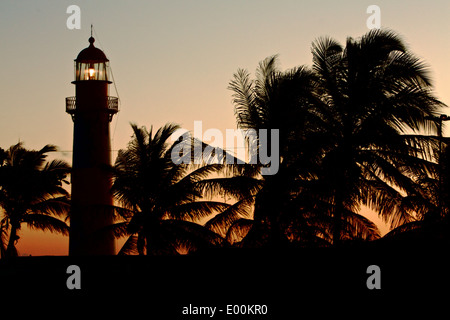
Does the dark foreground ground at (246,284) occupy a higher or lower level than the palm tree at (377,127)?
lower

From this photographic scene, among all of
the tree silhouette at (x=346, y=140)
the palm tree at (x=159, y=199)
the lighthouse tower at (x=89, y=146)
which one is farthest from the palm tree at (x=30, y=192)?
the tree silhouette at (x=346, y=140)

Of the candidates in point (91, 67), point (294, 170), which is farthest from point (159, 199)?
point (91, 67)

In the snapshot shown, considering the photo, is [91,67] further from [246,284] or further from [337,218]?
[246,284]

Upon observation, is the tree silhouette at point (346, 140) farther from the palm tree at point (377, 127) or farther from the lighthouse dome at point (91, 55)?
the lighthouse dome at point (91, 55)

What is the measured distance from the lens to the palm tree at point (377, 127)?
23906 millimetres

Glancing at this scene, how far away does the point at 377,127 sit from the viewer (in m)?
24.0

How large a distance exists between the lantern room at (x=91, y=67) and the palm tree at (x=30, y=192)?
369 cm

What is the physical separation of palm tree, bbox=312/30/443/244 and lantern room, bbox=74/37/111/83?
15735 millimetres

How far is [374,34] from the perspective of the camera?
2458 centimetres

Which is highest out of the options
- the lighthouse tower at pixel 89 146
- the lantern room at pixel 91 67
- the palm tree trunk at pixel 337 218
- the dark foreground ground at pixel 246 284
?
the lantern room at pixel 91 67
